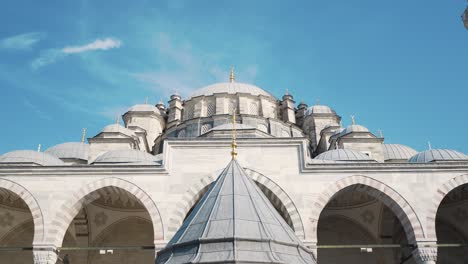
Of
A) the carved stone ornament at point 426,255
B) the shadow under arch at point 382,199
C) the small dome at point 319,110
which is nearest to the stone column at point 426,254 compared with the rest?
the carved stone ornament at point 426,255

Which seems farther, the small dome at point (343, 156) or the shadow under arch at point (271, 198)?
the small dome at point (343, 156)

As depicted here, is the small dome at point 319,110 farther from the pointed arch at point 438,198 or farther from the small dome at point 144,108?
the pointed arch at point 438,198

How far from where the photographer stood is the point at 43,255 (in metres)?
11.0

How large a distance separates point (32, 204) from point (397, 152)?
1432 cm

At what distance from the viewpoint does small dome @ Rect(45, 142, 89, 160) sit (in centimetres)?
1802

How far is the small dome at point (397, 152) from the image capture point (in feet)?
61.6

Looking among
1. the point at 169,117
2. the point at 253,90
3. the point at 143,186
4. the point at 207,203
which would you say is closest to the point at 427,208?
the point at 143,186

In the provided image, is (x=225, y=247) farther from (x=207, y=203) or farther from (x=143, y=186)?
(x=143, y=186)

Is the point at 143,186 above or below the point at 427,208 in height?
above

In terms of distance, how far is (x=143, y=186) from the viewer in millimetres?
11992

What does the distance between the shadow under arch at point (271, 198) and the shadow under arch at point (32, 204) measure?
130 inches

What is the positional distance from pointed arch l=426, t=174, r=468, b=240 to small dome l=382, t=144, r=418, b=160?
6534 millimetres

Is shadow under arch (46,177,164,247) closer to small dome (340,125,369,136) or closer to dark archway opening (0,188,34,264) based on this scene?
dark archway opening (0,188,34,264)

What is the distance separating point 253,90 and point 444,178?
12.8m
